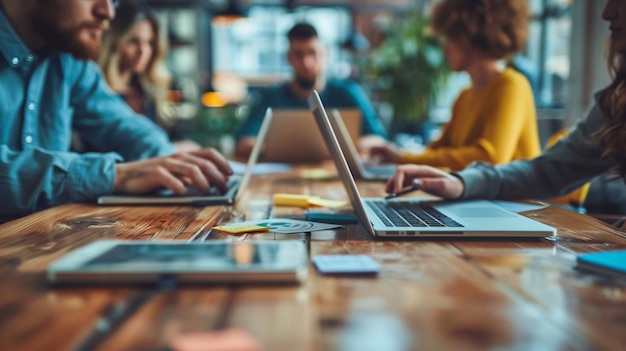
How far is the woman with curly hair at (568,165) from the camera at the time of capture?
1.34 m

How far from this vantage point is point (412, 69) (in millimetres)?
6062

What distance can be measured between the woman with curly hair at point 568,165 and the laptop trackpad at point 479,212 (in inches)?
4.6

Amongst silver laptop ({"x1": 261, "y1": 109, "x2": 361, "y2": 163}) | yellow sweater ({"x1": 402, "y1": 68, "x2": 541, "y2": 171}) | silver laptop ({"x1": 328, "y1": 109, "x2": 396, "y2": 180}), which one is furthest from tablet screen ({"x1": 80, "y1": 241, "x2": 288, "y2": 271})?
silver laptop ({"x1": 261, "y1": 109, "x2": 361, "y2": 163})

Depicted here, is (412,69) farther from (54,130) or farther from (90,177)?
(90,177)

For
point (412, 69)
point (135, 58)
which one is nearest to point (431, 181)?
point (135, 58)

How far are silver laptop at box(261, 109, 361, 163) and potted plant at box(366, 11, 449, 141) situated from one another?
3.59 meters

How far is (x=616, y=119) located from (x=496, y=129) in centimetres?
89

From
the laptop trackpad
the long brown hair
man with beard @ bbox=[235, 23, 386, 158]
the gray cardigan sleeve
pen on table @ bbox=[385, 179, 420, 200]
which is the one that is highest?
man with beard @ bbox=[235, 23, 386, 158]

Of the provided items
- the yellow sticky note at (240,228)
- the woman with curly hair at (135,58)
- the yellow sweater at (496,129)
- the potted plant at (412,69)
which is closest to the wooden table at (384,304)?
the yellow sticky note at (240,228)

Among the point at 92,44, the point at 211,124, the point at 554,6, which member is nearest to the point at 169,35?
the point at 211,124

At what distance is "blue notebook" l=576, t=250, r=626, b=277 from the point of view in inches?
30.0

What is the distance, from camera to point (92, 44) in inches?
68.7

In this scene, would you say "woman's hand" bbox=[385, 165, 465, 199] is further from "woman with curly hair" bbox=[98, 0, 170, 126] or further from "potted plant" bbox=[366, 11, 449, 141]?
"potted plant" bbox=[366, 11, 449, 141]

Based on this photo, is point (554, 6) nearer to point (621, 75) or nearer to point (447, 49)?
point (447, 49)
